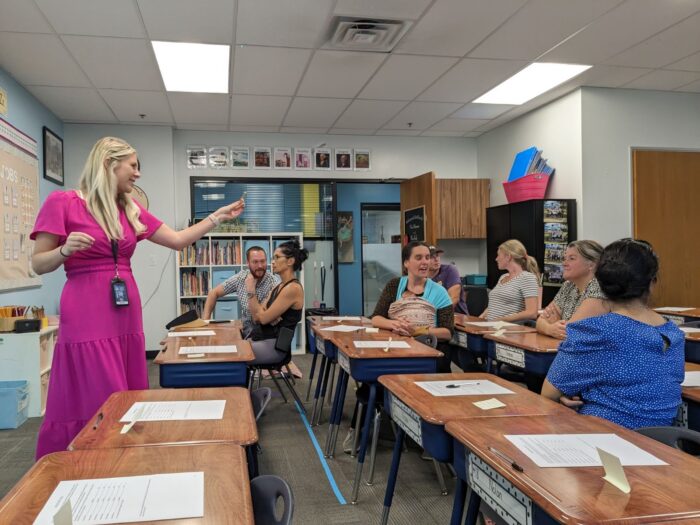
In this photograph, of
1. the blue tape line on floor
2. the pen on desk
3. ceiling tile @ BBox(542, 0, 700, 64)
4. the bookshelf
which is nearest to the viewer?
the pen on desk

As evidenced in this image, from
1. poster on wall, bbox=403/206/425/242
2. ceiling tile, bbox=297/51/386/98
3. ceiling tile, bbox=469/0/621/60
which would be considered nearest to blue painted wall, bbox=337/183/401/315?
poster on wall, bbox=403/206/425/242

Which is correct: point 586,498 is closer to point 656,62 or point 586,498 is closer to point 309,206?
point 656,62

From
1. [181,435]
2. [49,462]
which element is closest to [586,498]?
[181,435]

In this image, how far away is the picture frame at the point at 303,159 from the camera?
734 cm

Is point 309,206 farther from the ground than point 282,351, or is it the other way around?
→ point 309,206

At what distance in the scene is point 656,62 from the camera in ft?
15.9

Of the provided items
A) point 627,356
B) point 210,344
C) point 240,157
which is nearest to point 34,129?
point 240,157

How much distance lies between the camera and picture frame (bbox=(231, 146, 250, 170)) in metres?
7.14

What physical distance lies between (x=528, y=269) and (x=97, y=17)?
3.60 meters

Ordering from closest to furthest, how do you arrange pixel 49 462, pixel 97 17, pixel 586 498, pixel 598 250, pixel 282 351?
1. pixel 586 498
2. pixel 49 462
3. pixel 598 250
4. pixel 97 17
5. pixel 282 351

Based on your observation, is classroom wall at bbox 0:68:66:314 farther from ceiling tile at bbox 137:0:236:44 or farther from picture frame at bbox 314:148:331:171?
picture frame at bbox 314:148:331:171

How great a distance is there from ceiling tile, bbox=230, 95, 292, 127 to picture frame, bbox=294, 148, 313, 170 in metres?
0.63

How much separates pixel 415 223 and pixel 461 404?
564 cm

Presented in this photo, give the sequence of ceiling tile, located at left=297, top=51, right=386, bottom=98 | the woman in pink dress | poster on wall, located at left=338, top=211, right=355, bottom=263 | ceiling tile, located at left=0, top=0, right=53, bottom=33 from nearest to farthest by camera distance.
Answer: the woman in pink dress, ceiling tile, located at left=0, top=0, right=53, bottom=33, ceiling tile, located at left=297, top=51, right=386, bottom=98, poster on wall, located at left=338, top=211, right=355, bottom=263
